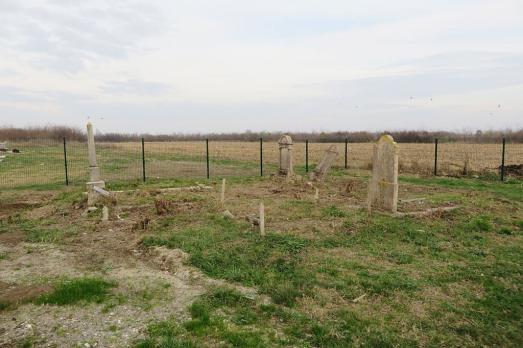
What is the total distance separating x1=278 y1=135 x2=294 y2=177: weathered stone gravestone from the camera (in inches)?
595

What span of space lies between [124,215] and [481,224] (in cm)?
833

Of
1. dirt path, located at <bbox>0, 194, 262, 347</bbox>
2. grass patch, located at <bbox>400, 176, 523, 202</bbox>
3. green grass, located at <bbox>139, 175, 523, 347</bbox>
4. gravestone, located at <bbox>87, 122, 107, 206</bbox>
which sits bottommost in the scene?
dirt path, located at <bbox>0, 194, 262, 347</bbox>

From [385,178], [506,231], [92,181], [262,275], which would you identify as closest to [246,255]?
[262,275]

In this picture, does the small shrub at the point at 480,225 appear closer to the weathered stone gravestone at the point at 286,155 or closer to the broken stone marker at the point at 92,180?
the weathered stone gravestone at the point at 286,155

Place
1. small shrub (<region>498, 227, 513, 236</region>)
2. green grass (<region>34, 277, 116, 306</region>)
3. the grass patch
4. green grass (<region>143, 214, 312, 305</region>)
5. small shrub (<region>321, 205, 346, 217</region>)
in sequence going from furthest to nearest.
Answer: the grass patch
small shrub (<region>321, 205, 346, 217</region>)
small shrub (<region>498, 227, 513, 236</region>)
green grass (<region>143, 214, 312, 305</region>)
green grass (<region>34, 277, 116, 306</region>)

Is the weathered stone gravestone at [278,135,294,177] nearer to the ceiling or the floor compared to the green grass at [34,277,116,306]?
nearer to the ceiling

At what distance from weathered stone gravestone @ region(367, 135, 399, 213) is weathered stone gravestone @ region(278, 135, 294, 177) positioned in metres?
5.37

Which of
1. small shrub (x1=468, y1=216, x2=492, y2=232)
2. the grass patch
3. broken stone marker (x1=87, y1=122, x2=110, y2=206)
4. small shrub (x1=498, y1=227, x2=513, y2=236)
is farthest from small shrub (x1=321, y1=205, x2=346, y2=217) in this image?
the grass patch

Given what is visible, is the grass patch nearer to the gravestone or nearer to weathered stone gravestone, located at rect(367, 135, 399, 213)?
weathered stone gravestone, located at rect(367, 135, 399, 213)

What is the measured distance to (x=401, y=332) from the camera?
4.23m

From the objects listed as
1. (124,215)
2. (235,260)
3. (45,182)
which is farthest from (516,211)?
(45,182)

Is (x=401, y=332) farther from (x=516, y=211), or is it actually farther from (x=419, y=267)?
(x=516, y=211)

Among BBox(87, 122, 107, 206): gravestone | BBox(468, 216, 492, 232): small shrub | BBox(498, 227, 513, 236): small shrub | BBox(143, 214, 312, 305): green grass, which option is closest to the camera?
BBox(143, 214, 312, 305): green grass

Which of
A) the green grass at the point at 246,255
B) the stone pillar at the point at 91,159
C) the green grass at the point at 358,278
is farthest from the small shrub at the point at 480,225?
the stone pillar at the point at 91,159
